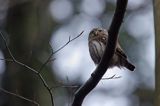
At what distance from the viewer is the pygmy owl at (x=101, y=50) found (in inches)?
154

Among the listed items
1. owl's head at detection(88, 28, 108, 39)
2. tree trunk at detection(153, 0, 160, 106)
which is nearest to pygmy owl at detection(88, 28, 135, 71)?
owl's head at detection(88, 28, 108, 39)

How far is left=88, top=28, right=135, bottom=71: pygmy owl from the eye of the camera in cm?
392

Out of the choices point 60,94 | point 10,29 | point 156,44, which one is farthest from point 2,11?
point 156,44

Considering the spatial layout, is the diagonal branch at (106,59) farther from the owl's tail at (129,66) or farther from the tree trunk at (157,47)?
the owl's tail at (129,66)

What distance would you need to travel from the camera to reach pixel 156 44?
3184 mm

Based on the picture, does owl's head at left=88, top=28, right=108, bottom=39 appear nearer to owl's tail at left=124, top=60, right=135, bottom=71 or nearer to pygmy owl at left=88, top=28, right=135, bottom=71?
pygmy owl at left=88, top=28, right=135, bottom=71

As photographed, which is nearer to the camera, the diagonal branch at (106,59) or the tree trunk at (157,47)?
the diagonal branch at (106,59)

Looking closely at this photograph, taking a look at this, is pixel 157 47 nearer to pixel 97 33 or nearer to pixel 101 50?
pixel 101 50

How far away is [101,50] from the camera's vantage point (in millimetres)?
3900

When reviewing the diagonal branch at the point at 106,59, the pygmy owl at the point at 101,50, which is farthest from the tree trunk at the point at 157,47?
the pygmy owl at the point at 101,50

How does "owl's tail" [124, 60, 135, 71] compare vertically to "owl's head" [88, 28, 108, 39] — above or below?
below

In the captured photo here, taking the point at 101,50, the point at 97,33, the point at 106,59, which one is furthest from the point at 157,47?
the point at 97,33

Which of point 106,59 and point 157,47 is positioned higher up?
point 106,59

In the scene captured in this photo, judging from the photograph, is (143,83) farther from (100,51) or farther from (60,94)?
(100,51)
